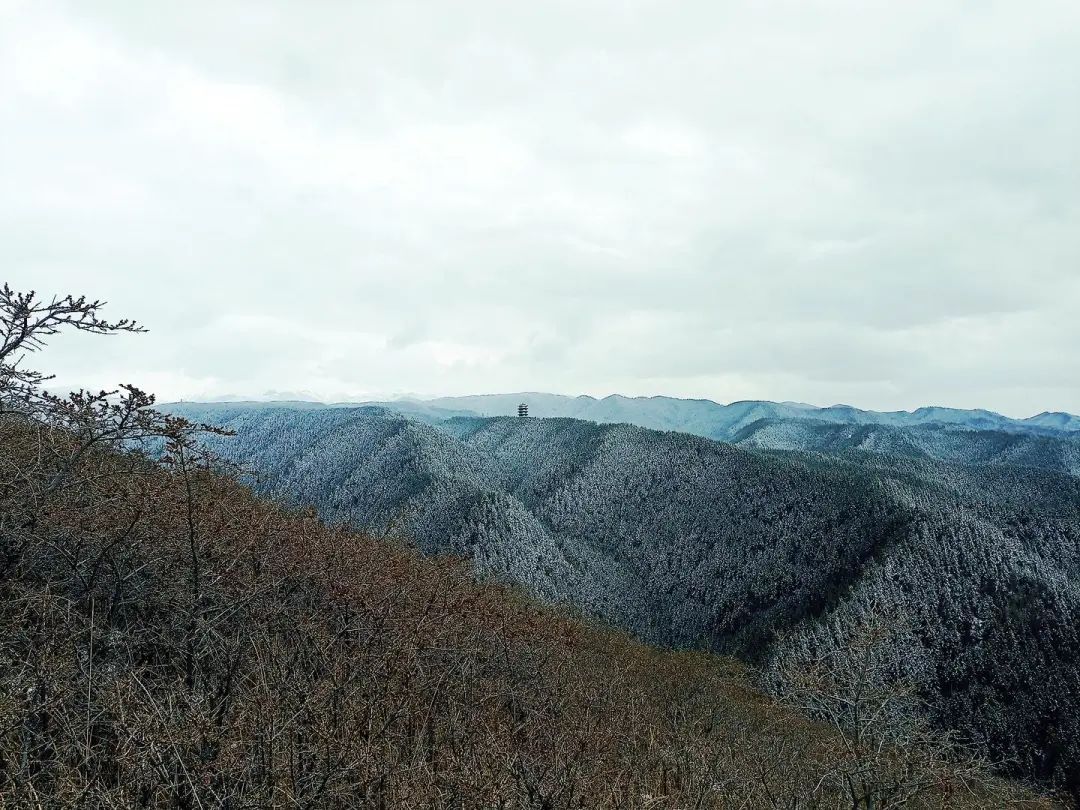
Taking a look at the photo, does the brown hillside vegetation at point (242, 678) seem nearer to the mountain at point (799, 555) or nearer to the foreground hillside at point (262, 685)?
the foreground hillside at point (262, 685)

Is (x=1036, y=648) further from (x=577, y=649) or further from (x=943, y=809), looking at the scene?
(x=943, y=809)

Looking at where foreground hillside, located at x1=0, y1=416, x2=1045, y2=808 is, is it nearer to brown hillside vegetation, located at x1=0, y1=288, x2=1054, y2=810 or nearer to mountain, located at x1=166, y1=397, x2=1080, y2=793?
brown hillside vegetation, located at x1=0, y1=288, x2=1054, y2=810

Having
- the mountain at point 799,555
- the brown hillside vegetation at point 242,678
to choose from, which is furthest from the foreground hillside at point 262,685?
the mountain at point 799,555

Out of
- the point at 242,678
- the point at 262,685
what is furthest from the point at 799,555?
the point at 242,678

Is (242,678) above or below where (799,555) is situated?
above

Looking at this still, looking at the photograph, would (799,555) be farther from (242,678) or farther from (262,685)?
(242,678)

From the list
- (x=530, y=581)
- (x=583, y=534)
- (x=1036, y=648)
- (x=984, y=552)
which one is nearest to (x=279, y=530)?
(x=530, y=581)
